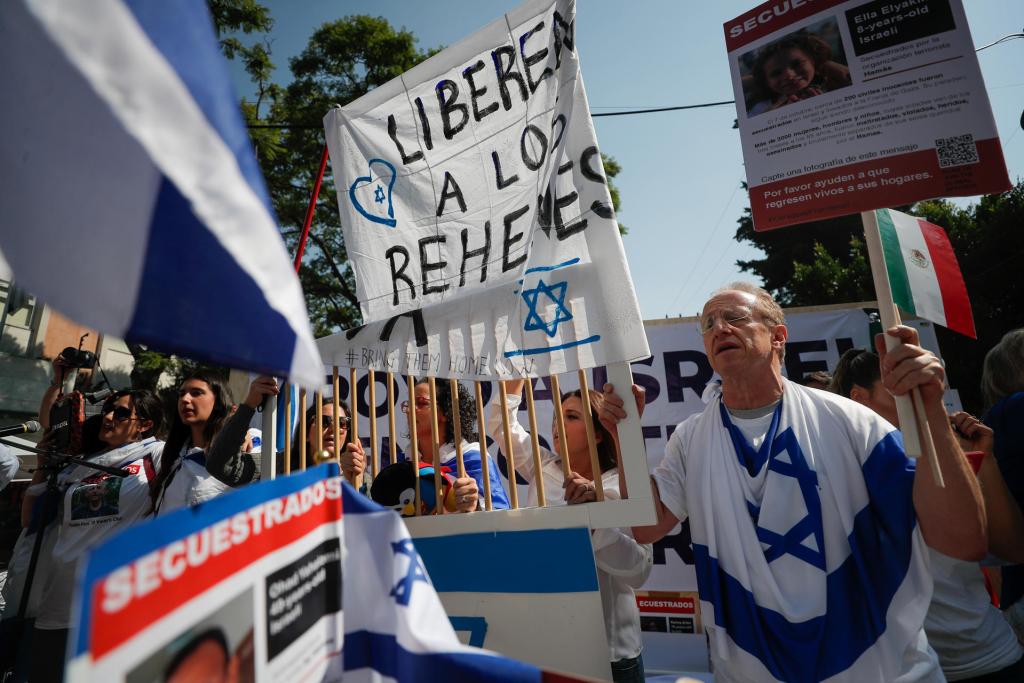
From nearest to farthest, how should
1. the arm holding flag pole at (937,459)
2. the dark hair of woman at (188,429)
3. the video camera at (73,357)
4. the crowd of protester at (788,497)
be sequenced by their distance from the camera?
the arm holding flag pole at (937,459) → the crowd of protester at (788,497) → the dark hair of woman at (188,429) → the video camera at (73,357)

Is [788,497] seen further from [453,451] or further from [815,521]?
[453,451]

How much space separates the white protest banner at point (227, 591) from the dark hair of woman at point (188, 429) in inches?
73.9

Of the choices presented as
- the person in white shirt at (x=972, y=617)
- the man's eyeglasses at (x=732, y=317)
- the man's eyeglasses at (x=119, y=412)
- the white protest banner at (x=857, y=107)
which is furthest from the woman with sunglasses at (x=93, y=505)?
the person in white shirt at (x=972, y=617)

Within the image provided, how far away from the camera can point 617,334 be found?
5.31 feet

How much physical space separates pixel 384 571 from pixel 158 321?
601 millimetres

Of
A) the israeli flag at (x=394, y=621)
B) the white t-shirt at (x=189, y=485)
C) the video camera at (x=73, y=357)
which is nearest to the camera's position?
the israeli flag at (x=394, y=621)

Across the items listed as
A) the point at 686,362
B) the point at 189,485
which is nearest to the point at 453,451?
the point at 189,485

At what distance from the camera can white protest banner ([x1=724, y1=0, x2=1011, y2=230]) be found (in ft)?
5.10

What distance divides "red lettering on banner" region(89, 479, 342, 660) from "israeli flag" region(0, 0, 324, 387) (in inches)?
8.9

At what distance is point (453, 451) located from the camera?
2750mm

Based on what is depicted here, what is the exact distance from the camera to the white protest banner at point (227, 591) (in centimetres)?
62

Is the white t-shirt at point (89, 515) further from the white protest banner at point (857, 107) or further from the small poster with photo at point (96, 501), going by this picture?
the white protest banner at point (857, 107)

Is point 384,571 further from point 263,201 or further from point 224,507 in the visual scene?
point 263,201

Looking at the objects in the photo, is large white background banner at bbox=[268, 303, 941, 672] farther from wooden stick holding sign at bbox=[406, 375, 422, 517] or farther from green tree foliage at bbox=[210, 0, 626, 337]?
green tree foliage at bbox=[210, 0, 626, 337]
